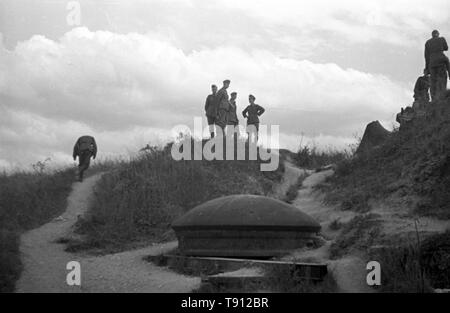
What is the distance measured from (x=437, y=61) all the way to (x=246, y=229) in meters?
8.71

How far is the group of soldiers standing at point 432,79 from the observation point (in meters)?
16.3

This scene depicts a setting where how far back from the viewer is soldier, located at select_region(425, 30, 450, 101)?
53.5 feet

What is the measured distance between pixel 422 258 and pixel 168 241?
5.75 metres

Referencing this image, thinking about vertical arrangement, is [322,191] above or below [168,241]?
above

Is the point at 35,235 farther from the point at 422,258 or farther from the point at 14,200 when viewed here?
the point at 422,258

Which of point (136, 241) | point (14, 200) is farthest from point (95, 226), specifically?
point (14, 200)

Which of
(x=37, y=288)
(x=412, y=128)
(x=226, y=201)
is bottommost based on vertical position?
(x=37, y=288)

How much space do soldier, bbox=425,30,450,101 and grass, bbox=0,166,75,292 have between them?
9.86 meters

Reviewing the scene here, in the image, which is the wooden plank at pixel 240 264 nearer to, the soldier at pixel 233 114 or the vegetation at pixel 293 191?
the vegetation at pixel 293 191

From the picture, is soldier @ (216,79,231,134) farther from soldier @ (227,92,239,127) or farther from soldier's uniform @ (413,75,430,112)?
soldier's uniform @ (413,75,430,112)

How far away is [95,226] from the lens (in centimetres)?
1330

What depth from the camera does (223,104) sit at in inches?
715
